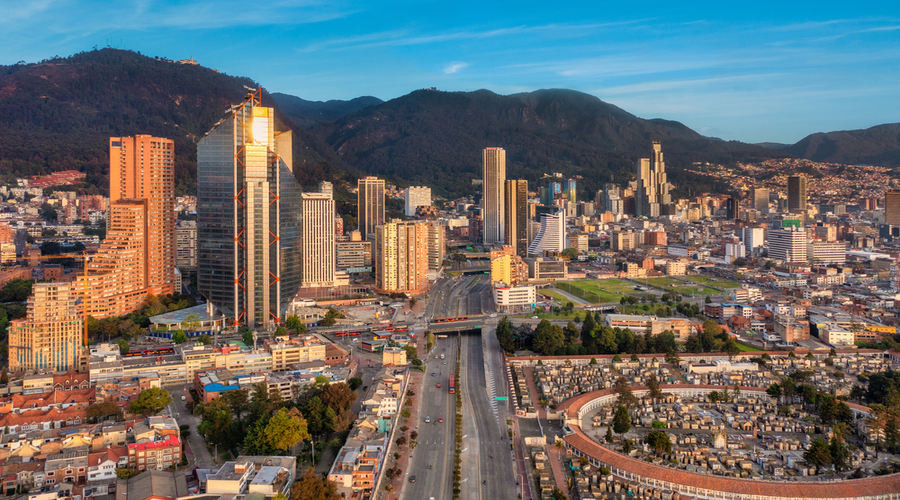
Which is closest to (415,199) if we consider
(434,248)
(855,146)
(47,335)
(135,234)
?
(434,248)

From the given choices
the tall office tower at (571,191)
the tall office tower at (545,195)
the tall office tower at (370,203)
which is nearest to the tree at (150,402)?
the tall office tower at (370,203)

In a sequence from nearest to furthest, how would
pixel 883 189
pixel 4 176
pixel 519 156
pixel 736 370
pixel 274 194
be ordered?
1. pixel 736 370
2. pixel 274 194
3. pixel 4 176
4. pixel 883 189
5. pixel 519 156

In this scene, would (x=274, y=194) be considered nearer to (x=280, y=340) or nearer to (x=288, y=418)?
(x=280, y=340)

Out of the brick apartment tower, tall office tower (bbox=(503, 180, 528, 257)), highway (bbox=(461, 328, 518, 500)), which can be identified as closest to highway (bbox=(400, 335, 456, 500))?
highway (bbox=(461, 328, 518, 500))

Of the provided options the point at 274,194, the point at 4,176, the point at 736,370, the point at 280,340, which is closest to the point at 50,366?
the point at 280,340

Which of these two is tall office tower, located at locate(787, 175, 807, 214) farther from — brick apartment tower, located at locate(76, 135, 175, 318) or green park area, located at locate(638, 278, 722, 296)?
brick apartment tower, located at locate(76, 135, 175, 318)

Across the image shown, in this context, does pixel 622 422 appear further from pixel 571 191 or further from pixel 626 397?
pixel 571 191

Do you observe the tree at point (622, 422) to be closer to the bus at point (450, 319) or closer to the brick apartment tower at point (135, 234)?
the bus at point (450, 319)
